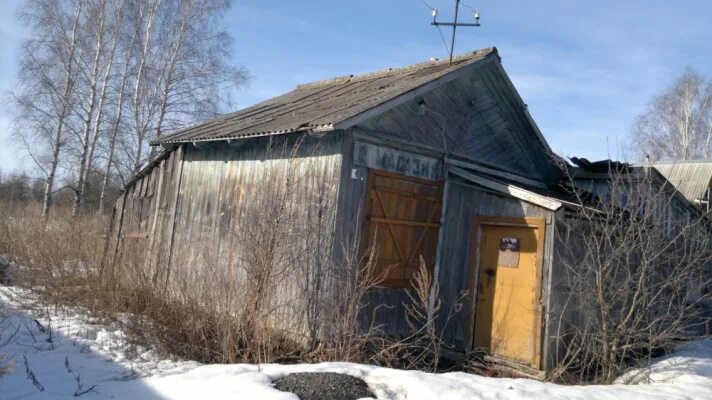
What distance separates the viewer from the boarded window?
337 inches

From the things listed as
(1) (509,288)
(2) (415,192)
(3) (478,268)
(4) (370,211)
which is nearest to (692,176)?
(3) (478,268)

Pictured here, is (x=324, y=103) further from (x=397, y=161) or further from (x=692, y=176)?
(x=692, y=176)

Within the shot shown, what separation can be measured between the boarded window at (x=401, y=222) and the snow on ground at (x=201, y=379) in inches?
96.1

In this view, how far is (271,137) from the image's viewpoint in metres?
8.95

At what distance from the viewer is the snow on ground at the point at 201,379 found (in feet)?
18.6

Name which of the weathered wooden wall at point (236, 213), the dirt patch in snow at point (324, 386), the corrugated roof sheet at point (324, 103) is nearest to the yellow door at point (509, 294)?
the weathered wooden wall at point (236, 213)

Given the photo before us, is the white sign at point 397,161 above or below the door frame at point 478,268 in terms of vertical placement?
above

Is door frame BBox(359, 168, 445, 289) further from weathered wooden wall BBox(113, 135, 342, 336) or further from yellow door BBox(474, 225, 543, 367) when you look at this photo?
yellow door BBox(474, 225, 543, 367)

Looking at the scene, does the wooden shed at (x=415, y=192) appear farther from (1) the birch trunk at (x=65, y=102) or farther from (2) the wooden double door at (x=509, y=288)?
(1) the birch trunk at (x=65, y=102)

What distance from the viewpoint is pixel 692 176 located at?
52.3ft

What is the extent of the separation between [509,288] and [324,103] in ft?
15.6

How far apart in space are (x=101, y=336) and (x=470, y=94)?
752 cm

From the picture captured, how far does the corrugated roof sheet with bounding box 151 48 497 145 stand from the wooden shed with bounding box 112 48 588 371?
6 centimetres

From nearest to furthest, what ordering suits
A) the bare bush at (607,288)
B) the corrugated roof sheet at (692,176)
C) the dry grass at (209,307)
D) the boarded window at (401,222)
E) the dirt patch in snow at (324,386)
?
the dirt patch in snow at (324,386), the dry grass at (209,307), the bare bush at (607,288), the boarded window at (401,222), the corrugated roof sheet at (692,176)
